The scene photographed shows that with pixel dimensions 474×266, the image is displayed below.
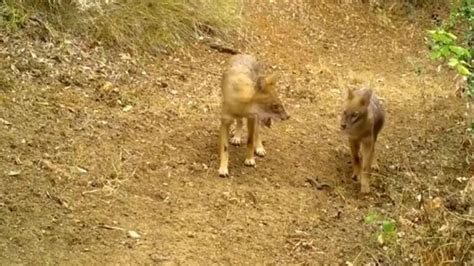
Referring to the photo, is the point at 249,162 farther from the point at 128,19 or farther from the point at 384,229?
the point at 128,19

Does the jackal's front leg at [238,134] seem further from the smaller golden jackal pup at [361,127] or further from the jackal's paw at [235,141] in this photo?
the smaller golden jackal pup at [361,127]

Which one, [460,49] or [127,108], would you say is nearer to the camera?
[460,49]

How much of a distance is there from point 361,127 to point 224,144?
1036 millimetres

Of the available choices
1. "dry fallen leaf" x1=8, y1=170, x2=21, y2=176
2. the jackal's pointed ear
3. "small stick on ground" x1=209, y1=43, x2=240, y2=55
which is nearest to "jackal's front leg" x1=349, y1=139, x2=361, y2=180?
the jackal's pointed ear

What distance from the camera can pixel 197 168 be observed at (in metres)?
6.80

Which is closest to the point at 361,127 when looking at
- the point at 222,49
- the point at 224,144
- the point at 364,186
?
the point at 364,186

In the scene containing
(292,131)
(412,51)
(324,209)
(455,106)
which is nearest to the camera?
(324,209)

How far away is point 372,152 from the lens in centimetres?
705

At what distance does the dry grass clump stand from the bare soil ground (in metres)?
0.17

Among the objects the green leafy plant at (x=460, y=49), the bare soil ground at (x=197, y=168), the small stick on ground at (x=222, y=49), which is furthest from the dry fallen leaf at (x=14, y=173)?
the small stick on ground at (x=222, y=49)

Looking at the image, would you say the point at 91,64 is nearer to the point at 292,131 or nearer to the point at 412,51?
the point at 292,131

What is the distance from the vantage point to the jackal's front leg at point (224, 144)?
6821 mm

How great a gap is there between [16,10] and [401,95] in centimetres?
383

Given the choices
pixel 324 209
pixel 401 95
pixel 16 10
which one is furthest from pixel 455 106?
pixel 16 10
